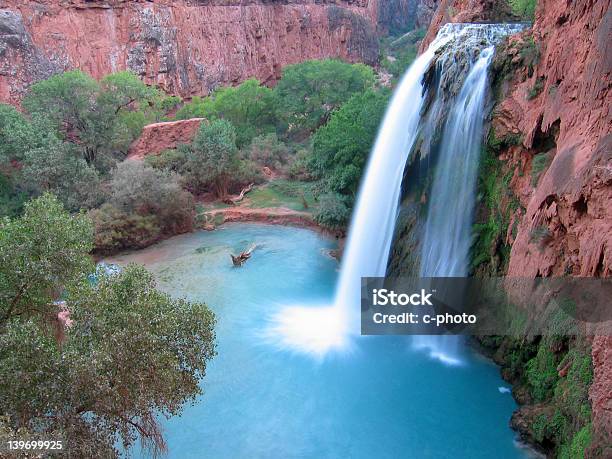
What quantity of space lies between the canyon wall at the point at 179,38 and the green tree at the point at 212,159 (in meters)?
13.3

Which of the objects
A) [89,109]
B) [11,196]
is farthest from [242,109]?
[11,196]

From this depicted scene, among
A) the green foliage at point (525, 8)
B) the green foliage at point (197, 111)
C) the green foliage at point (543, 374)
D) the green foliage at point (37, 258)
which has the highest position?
the green foliage at point (525, 8)

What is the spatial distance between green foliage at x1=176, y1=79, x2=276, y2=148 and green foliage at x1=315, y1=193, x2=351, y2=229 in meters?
14.3

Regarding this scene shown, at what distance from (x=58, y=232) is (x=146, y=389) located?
2988 mm

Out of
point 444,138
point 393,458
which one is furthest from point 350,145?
point 393,458

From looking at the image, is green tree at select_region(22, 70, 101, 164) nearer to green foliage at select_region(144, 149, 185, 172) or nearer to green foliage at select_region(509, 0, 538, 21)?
green foliage at select_region(144, 149, 185, 172)

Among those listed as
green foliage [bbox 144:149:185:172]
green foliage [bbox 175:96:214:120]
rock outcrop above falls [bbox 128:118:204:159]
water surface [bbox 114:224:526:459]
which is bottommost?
water surface [bbox 114:224:526:459]

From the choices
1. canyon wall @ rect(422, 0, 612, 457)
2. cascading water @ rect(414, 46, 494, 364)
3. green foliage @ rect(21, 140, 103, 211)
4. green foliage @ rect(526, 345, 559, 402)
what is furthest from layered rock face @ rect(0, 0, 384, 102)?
green foliage @ rect(526, 345, 559, 402)

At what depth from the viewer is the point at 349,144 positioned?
63.8 ft

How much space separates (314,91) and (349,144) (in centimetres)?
1708

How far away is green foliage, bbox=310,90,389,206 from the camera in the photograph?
19.4 metres

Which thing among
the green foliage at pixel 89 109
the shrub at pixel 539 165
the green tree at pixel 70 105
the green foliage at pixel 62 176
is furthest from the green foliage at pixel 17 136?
the shrub at pixel 539 165

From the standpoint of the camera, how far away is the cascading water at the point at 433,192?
13523mm

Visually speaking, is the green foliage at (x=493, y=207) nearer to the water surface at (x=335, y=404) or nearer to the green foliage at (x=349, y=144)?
the water surface at (x=335, y=404)
